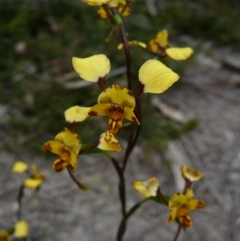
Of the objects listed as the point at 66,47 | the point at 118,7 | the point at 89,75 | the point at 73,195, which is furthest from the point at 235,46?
the point at 89,75

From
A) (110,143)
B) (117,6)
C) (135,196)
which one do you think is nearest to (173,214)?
(110,143)

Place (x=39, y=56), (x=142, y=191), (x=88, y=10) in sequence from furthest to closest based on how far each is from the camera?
1. (x=88, y=10)
2. (x=39, y=56)
3. (x=142, y=191)

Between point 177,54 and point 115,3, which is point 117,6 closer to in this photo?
point 115,3

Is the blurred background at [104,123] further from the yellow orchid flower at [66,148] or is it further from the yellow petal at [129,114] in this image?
the yellow petal at [129,114]

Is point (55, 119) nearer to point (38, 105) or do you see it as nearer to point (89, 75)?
point (38, 105)

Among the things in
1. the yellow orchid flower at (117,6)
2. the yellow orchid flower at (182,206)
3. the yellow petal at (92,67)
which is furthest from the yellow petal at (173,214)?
the yellow orchid flower at (117,6)

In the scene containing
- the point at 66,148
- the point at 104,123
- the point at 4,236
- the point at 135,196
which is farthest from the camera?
the point at 104,123
